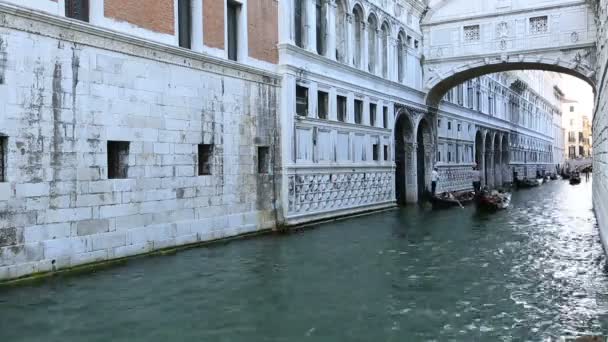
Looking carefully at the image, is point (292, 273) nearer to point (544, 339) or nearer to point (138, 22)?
point (544, 339)

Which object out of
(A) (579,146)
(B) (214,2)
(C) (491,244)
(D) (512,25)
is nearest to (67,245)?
(B) (214,2)

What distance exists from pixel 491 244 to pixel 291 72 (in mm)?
6574

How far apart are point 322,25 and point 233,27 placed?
4441 millimetres

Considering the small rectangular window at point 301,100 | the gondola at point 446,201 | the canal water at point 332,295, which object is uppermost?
the small rectangular window at point 301,100

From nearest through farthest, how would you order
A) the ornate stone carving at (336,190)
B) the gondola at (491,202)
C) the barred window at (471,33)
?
the ornate stone carving at (336,190) → the gondola at (491,202) → the barred window at (471,33)

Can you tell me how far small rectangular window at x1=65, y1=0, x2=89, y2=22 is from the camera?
29.7ft

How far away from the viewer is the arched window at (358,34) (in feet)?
61.5

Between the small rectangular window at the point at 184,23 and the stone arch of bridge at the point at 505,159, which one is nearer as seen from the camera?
the small rectangular window at the point at 184,23

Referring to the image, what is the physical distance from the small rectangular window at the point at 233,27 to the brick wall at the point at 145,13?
2208 millimetres

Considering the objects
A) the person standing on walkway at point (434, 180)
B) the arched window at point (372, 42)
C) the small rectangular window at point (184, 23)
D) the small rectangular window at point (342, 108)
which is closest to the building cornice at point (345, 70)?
the small rectangular window at point (342, 108)

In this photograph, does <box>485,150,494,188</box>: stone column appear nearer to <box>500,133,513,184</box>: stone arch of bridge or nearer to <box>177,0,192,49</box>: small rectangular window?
<box>500,133,513,184</box>: stone arch of bridge

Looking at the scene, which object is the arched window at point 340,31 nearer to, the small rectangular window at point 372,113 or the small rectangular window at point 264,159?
the small rectangular window at point 372,113

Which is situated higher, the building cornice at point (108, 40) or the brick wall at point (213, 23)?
the brick wall at point (213, 23)

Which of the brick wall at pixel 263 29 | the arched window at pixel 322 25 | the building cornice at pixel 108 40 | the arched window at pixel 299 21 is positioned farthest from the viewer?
the arched window at pixel 322 25
